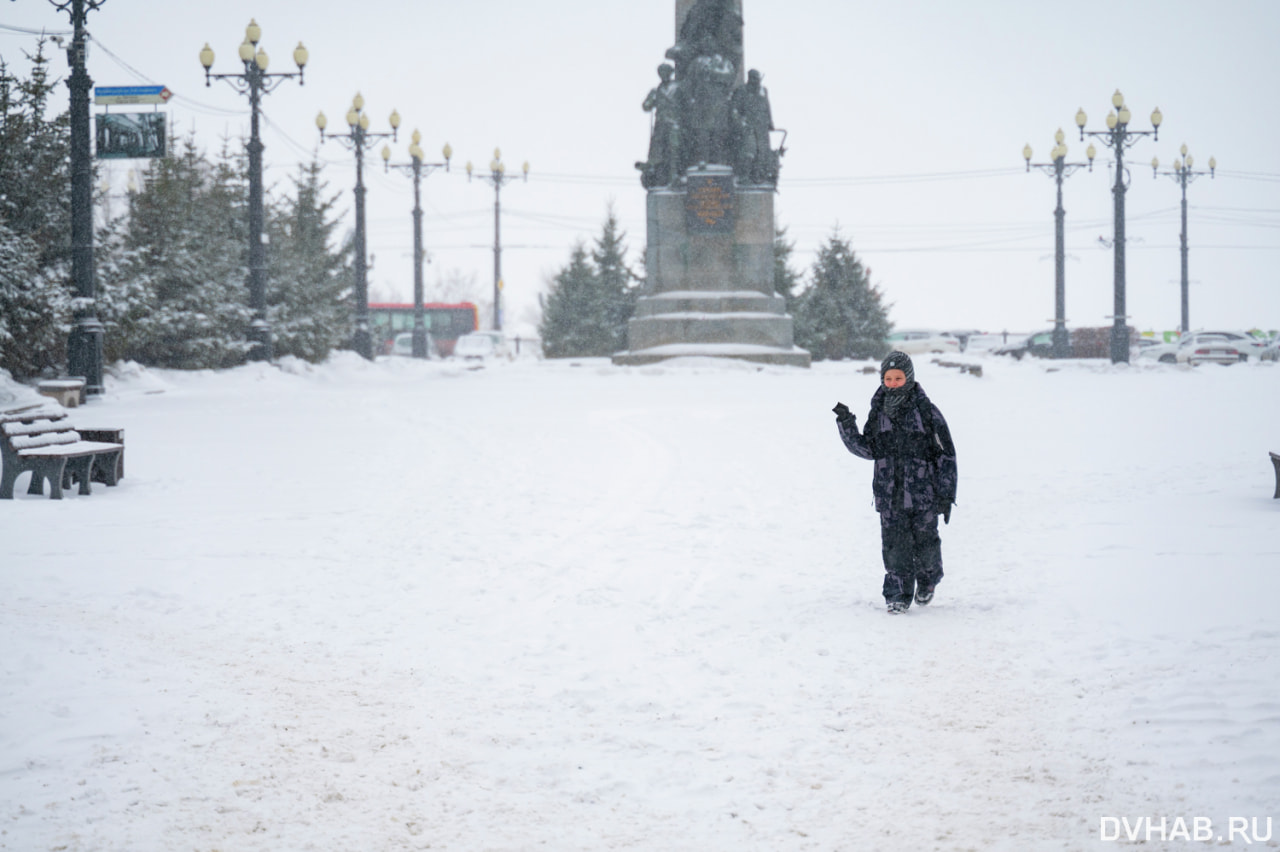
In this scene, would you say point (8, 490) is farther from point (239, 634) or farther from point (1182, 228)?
point (1182, 228)

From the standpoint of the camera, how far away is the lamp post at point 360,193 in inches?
1216

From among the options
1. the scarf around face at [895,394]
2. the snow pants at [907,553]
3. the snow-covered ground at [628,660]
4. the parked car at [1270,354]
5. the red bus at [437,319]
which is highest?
the red bus at [437,319]

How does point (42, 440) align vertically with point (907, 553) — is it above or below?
above

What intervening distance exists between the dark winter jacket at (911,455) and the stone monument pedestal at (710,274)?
21.0 meters

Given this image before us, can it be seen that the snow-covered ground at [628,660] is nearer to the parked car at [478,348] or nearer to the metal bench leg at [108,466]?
the metal bench leg at [108,466]

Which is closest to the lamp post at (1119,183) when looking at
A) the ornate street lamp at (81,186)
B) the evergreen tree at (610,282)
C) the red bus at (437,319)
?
the evergreen tree at (610,282)

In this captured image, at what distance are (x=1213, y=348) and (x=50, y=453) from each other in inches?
1412

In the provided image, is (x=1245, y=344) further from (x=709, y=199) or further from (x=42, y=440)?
(x=42, y=440)

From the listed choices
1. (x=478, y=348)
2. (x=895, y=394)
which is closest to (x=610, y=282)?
(x=478, y=348)

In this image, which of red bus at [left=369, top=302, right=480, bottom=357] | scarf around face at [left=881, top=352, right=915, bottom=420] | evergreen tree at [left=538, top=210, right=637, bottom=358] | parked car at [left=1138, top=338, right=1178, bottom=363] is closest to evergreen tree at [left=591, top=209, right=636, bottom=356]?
evergreen tree at [left=538, top=210, right=637, bottom=358]

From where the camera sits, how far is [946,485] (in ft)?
19.8

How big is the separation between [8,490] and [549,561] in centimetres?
475

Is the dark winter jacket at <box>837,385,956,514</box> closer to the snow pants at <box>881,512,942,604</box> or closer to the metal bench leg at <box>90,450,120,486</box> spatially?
the snow pants at <box>881,512,942,604</box>

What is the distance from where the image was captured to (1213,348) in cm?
3756
